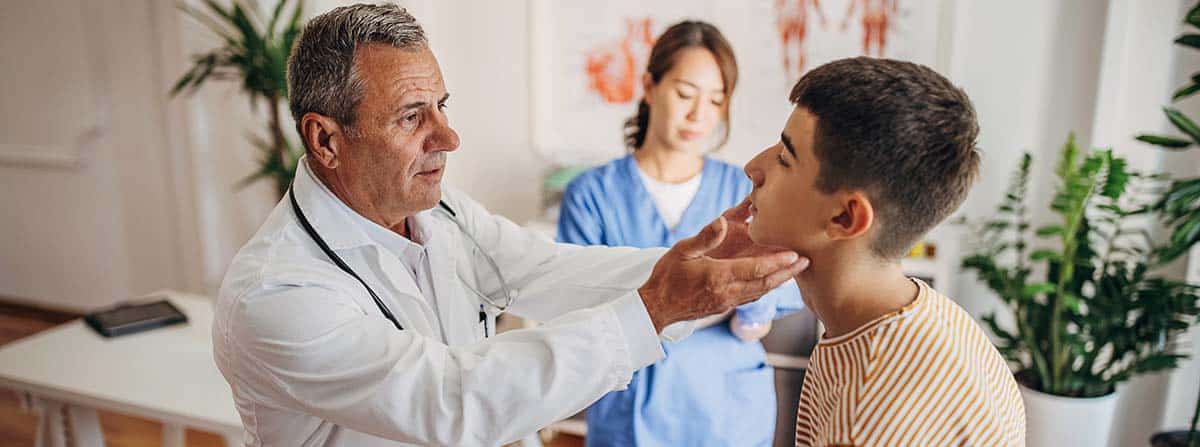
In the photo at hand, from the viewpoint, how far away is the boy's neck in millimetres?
1016

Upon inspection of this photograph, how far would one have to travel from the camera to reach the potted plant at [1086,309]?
2.13 m

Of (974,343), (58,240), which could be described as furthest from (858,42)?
(58,240)

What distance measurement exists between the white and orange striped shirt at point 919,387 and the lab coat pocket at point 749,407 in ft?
2.22

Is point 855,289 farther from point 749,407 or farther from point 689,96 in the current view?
point 689,96

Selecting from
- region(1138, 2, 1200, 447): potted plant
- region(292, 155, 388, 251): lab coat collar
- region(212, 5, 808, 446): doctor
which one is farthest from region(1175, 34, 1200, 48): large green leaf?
region(292, 155, 388, 251): lab coat collar

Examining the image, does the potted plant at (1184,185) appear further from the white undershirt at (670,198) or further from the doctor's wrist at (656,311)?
the doctor's wrist at (656,311)

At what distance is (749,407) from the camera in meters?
1.67

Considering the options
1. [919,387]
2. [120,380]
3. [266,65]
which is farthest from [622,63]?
[919,387]

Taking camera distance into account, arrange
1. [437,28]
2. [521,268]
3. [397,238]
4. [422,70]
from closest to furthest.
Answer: [422,70]
[397,238]
[521,268]
[437,28]

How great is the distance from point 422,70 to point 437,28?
88.3 inches

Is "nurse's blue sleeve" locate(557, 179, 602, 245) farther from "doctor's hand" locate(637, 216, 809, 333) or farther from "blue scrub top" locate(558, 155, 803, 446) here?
"doctor's hand" locate(637, 216, 809, 333)

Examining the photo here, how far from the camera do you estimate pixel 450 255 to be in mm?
1345

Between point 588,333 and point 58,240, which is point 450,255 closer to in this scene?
point 588,333

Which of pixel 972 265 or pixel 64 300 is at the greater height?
pixel 972 265
